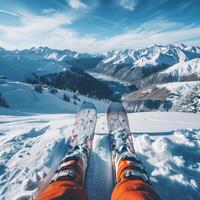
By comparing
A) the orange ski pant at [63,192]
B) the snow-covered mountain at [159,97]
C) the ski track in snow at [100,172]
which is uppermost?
the orange ski pant at [63,192]

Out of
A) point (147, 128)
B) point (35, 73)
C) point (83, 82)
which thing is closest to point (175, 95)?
point (83, 82)

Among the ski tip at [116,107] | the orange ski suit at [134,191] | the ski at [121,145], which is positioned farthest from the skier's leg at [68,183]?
the ski tip at [116,107]

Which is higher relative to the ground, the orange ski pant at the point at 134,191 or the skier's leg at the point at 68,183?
the orange ski pant at the point at 134,191

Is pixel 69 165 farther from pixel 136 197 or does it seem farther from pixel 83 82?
pixel 83 82

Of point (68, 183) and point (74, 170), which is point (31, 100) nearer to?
point (74, 170)

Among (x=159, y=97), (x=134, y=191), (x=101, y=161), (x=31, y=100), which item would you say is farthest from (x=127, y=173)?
(x=159, y=97)

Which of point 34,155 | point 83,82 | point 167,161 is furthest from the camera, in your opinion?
point 83,82

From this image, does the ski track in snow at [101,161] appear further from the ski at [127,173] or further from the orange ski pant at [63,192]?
the orange ski pant at [63,192]
